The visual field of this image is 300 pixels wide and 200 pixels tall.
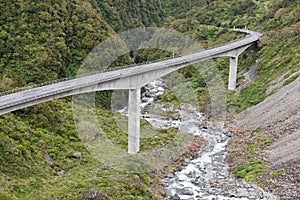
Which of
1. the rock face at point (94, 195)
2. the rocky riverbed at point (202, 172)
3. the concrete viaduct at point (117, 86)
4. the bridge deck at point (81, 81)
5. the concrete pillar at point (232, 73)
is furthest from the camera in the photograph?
the concrete pillar at point (232, 73)

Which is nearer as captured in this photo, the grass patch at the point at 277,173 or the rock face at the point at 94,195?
the rock face at the point at 94,195

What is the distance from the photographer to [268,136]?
47625mm

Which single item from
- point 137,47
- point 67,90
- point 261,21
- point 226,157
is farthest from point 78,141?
point 261,21

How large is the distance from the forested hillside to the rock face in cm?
47

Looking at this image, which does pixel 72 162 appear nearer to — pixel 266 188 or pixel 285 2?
pixel 266 188

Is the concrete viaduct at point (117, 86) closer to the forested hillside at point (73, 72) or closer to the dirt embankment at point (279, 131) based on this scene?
the forested hillside at point (73, 72)

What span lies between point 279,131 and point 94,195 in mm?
23022

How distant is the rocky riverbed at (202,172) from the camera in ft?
122

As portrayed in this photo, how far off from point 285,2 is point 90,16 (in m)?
42.9

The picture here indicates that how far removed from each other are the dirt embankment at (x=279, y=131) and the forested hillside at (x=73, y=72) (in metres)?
1.52

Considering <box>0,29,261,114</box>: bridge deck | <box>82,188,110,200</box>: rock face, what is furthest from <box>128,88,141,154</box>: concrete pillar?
<box>82,188,110,200</box>: rock face

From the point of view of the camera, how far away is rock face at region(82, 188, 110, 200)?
3153 cm

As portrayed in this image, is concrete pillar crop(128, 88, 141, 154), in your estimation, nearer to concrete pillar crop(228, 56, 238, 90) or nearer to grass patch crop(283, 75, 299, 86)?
grass patch crop(283, 75, 299, 86)

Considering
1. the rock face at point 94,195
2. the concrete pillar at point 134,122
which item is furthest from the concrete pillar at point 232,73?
the rock face at point 94,195
